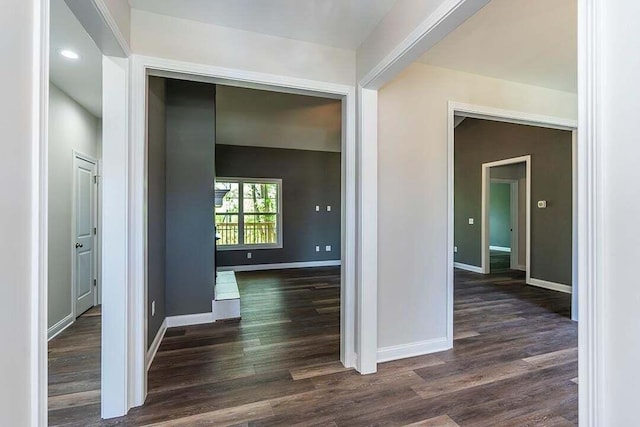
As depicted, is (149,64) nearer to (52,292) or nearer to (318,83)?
(318,83)

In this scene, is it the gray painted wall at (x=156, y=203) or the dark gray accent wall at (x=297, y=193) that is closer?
the gray painted wall at (x=156, y=203)

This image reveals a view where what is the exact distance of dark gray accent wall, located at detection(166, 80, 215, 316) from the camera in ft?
10.9

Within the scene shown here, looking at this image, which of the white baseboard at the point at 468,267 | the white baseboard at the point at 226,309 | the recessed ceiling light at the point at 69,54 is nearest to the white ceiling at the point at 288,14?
the recessed ceiling light at the point at 69,54

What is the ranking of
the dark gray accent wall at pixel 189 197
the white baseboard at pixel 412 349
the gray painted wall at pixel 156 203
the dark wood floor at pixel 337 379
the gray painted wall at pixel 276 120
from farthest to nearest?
the gray painted wall at pixel 276 120 < the dark gray accent wall at pixel 189 197 < the white baseboard at pixel 412 349 < the gray painted wall at pixel 156 203 < the dark wood floor at pixel 337 379

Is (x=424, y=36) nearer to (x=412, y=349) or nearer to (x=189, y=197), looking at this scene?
(x=412, y=349)

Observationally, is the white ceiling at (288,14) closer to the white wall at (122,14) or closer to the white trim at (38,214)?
the white wall at (122,14)

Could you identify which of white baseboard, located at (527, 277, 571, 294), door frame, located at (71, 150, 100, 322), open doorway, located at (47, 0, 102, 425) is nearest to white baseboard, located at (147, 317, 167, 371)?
open doorway, located at (47, 0, 102, 425)

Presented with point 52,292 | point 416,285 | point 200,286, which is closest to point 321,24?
point 416,285

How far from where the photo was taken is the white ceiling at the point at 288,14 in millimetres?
1925

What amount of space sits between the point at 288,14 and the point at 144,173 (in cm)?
145

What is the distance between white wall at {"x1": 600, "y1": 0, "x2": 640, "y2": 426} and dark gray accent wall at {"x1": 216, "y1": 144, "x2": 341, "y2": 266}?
21.3ft

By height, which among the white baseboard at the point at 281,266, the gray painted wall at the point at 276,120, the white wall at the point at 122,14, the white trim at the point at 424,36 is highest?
the gray painted wall at the point at 276,120

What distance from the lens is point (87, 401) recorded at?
2035mm

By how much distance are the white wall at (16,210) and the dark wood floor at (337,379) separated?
1.27 m
